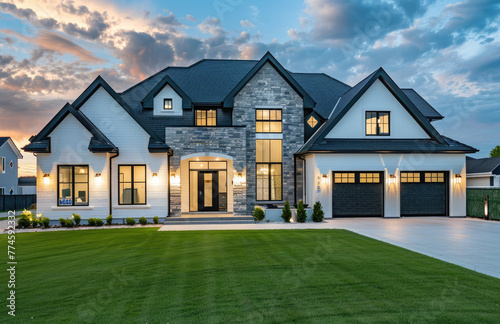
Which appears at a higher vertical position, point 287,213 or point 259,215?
point 287,213

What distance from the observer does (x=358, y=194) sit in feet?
61.2

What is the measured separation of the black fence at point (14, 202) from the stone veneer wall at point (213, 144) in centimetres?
2086

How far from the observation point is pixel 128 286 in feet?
20.3

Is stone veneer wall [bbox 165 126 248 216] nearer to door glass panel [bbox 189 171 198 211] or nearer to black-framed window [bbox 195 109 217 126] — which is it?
door glass panel [bbox 189 171 198 211]

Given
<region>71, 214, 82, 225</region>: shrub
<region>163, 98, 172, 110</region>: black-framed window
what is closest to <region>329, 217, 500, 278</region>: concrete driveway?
<region>163, 98, 172, 110</region>: black-framed window

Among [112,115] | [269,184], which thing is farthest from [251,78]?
[112,115]

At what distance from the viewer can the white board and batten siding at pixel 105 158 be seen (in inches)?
655

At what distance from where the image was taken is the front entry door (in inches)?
774

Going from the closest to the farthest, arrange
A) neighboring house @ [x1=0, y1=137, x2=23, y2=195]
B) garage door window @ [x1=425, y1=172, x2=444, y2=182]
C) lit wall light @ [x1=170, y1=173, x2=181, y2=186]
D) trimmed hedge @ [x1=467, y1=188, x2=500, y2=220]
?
trimmed hedge @ [x1=467, y1=188, x2=500, y2=220] → lit wall light @ [x1=170, y1=173, x2=181, y2=186] → garage door window @ [x1=425, y1=172, x2=444, y2=182] → neighboring house @ [x1=0, y1=137, x2=23, y2=195]

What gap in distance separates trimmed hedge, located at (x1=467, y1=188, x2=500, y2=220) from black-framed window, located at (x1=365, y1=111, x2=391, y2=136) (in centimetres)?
580

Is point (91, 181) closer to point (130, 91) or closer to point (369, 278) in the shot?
point (130, 91)

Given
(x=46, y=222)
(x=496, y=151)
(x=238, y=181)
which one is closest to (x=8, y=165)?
(x=46, y=222)

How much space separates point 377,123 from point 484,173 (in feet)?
41.6

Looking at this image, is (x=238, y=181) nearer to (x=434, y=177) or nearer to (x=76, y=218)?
(x=76, y=218)
